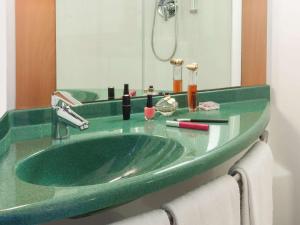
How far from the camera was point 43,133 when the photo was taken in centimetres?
119

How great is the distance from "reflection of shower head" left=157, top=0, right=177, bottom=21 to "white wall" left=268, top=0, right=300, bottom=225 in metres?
→ 0.47

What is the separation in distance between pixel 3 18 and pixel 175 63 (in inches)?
31.7

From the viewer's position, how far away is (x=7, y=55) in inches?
46.3

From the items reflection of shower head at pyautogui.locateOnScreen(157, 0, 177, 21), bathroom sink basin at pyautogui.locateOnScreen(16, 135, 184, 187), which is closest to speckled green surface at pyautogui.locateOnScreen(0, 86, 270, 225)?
bathroom sink basin at pyautogui.locateOnScreen(16, 135, 184, 187)

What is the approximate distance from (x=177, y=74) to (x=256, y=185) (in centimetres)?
74

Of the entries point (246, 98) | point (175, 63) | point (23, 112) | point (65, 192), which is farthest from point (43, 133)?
point (246, 98)

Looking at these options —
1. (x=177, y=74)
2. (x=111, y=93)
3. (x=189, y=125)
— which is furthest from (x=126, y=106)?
(x=177, y=74)

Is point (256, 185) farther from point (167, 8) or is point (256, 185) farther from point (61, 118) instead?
point (167, 8)

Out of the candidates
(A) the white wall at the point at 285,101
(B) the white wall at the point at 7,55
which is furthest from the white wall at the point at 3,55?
(A) the white wall at the point at 285,101

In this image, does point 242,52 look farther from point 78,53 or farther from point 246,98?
point 78,53

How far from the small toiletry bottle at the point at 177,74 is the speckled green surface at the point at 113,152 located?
0.05m

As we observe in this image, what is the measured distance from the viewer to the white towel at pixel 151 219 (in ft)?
2.32

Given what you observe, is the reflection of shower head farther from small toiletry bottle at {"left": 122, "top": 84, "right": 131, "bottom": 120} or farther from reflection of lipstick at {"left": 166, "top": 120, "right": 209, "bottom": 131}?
reflection of lipstick at {"left": 166, "top": 120, "right": 209, "bottom": 131}

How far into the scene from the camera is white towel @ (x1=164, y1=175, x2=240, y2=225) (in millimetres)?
812
